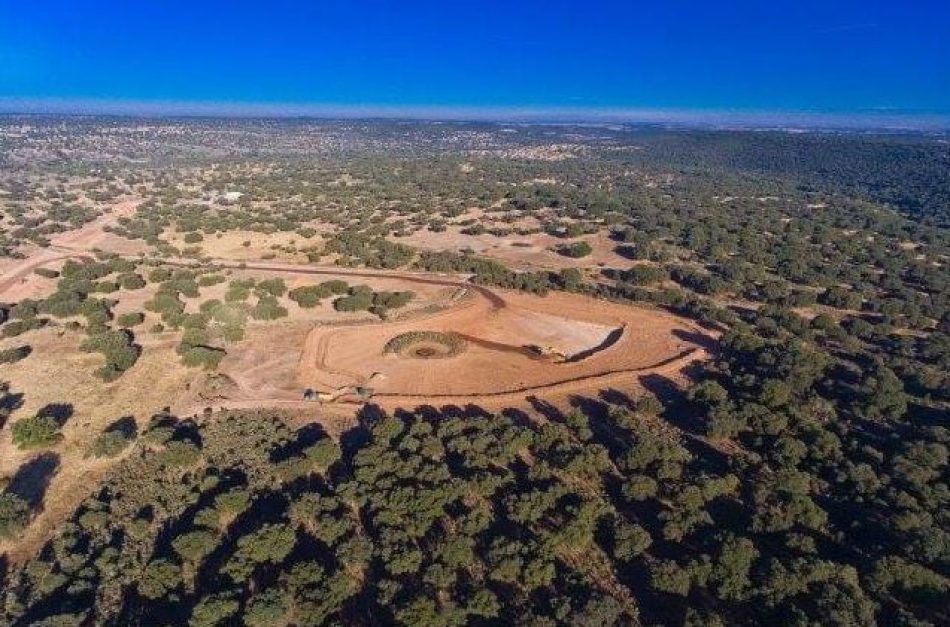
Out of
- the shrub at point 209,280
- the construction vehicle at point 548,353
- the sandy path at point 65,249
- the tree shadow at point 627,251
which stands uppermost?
the tree shadow at point 627,251

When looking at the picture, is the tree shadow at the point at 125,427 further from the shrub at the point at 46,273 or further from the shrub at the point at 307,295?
Result: the shrub at the point at 46,273

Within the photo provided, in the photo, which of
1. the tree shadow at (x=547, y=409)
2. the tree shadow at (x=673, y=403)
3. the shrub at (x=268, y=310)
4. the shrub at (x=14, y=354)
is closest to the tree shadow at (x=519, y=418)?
the tree shadow at (x=547, y=409)

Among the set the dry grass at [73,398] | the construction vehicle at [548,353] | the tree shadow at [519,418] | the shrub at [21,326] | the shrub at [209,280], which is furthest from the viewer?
the shrub at [209,280]

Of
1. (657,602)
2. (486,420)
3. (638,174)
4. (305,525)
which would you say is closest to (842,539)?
(657,602)

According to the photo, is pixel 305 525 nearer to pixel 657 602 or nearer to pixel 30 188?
pixel 657 602

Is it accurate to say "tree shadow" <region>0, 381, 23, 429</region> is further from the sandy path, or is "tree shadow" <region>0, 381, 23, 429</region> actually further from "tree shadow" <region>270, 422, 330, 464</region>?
the sandy path

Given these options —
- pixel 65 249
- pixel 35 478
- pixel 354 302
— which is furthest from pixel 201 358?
pixel 65 249
